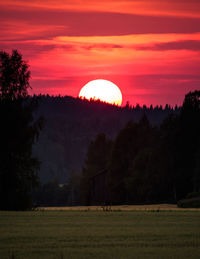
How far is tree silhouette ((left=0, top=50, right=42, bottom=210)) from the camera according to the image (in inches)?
1919

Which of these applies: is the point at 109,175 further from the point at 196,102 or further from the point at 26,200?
the point at 26,200

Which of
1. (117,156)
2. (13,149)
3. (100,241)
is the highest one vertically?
(117,156)

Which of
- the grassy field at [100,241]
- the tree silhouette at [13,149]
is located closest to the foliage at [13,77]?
the tree silhouette at [13,149]

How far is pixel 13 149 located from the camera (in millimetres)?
48875

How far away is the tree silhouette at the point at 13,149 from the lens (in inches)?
1919

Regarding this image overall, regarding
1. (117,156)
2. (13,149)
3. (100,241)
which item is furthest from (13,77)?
(117,156)

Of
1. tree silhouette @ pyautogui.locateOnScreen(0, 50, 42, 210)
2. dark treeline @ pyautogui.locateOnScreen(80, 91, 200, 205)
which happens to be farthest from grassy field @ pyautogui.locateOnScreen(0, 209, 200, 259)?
dark treeline @ pyautogui.locateOnScreen(80, 91, 200, 205)

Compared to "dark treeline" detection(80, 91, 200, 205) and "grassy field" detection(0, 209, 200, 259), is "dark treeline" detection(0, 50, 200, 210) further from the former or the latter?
"grassy field" detection(0, 209, 200, 259)

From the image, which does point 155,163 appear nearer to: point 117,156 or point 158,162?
point 158,162

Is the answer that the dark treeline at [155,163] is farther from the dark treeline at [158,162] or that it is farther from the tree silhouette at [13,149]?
the tree silhouette at [13,149]

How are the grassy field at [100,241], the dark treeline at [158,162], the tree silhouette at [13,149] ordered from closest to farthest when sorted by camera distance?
the grassy field at [100,241] < the tree silhouette at [13,149] < the dark treeline at [158,162]

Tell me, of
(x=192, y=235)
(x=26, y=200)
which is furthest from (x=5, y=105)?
(x=192, y=235)

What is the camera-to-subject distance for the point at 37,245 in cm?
1706

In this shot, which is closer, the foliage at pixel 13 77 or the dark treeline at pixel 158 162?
the foliage at pixel 13 77
